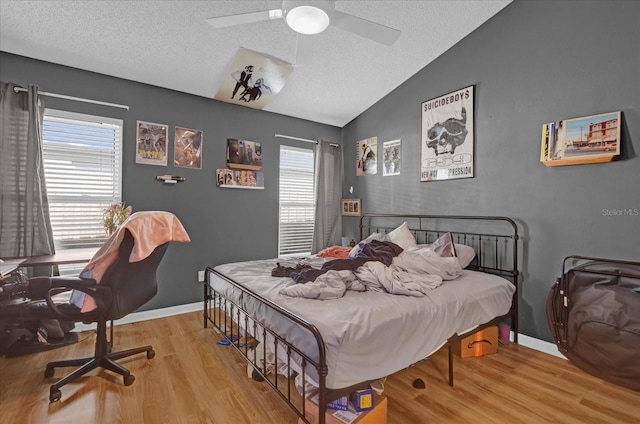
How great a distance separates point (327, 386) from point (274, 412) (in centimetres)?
61

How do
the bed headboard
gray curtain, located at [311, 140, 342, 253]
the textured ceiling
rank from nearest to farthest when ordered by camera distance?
the textured ceiling → the bed headboard → gray curtain, located at [311, 140, 342, 253]

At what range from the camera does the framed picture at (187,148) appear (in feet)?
11.4

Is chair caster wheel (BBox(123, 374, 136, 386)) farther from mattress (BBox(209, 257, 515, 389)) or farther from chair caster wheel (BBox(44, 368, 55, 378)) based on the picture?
mattress (BBox(209, 257, 515, 389))

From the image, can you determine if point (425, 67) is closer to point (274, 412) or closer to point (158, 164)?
point (158, 164)

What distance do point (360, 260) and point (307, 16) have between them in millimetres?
1679

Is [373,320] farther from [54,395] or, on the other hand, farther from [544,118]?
[544,118]

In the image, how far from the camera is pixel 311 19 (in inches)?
73.1

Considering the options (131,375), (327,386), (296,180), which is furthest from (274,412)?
(296,180)

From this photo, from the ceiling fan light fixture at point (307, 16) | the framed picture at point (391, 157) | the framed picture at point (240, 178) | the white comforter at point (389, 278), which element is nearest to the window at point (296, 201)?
the framed picture at point (240, 178)

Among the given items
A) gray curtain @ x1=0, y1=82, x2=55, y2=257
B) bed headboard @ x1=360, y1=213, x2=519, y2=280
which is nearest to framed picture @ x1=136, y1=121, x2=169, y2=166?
gray curtain @ x1=0, y1=82, x2=55, y2=257

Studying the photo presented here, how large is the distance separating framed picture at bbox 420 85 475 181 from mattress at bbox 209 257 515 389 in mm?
1366

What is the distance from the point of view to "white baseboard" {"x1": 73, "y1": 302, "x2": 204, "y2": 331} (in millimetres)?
3006

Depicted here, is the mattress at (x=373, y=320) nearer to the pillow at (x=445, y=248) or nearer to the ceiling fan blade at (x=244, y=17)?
the pillow at (x=445, y=248)

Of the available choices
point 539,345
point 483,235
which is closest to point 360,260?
point 483,235
